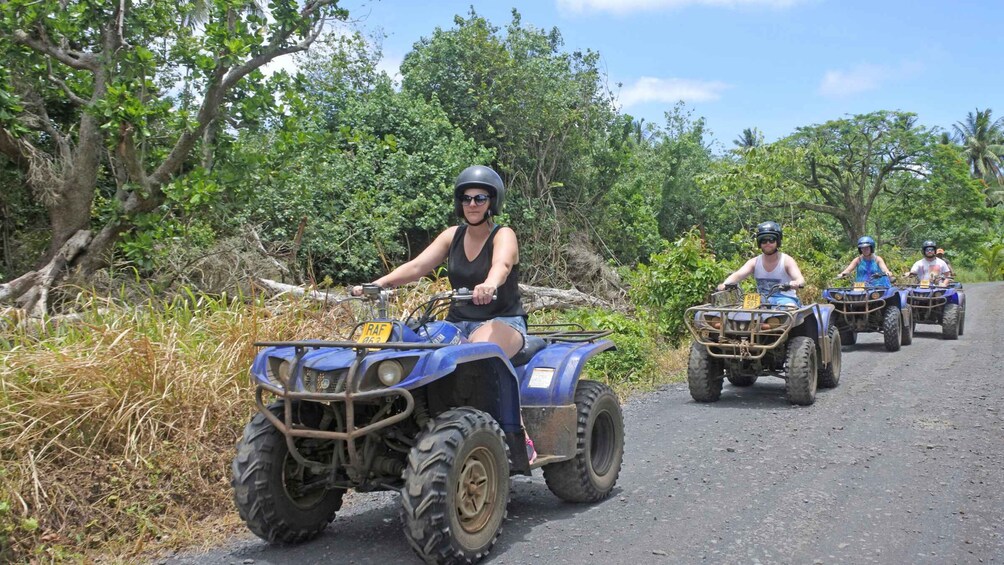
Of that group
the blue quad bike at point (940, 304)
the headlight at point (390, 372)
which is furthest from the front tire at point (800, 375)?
the blue quad bike at point (940, 304)

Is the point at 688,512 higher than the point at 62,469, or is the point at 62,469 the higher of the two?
the point at 62,469

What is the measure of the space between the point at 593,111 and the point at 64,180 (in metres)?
14.8

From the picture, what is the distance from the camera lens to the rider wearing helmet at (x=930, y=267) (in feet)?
56.0

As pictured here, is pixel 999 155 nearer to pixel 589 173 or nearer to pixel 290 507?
pixel 589 173

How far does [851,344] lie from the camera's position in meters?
15.4

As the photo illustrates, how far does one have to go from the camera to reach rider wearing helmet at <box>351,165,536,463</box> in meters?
4.90

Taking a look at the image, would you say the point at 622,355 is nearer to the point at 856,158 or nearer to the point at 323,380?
the point at 323,380

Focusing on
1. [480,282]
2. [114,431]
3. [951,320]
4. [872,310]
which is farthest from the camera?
[951,320]

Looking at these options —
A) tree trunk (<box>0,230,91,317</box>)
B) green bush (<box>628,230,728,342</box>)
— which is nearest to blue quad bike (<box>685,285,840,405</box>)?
green bush (<box>628,230,728,342</box>)

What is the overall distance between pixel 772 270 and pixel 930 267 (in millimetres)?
9398

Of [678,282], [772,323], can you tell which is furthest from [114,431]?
[678,282]

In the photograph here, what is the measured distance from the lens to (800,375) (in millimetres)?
8766

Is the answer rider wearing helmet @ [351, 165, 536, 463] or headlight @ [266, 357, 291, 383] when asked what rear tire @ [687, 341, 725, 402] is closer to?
rider wearing helmet @ [351, 165, 536, 463]

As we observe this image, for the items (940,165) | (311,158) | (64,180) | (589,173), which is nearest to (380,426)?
(64,180)
